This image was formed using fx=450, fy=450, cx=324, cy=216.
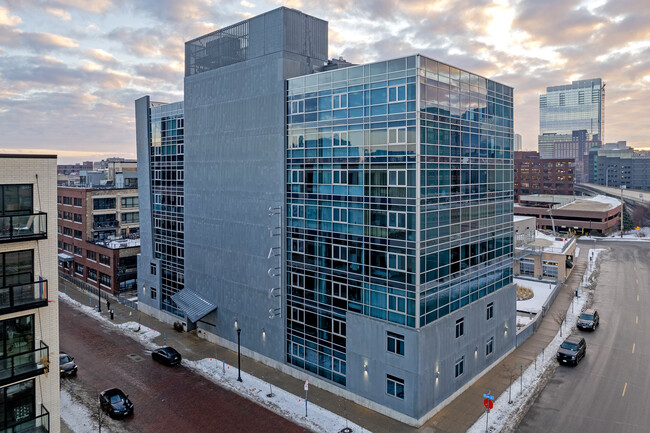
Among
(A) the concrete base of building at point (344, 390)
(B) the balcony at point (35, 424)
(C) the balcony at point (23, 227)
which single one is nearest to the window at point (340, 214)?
(A) the concrete base of building at point (344, 390)

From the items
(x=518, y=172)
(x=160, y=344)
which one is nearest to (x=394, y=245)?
(x=160, y=344)

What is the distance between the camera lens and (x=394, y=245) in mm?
27781

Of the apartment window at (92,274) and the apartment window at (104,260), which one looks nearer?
the apartment window at (104,260)

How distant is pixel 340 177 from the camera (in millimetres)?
30531

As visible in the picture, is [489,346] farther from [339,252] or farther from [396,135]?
[396,135]

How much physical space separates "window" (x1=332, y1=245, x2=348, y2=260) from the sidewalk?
9.31 m

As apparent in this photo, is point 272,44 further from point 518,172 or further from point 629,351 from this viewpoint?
point 518,172

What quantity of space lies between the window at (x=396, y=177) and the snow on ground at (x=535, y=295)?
2915 centimetres

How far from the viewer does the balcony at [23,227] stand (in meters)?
15.9

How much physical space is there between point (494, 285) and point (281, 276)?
16683mm

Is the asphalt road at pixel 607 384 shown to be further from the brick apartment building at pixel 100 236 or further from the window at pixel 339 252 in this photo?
the brick apartment building at pixel 100 236

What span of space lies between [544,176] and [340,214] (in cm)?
15776

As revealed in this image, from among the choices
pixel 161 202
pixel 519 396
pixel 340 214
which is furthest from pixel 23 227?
pixel 161 202

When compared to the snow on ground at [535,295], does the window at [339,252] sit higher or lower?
higher
